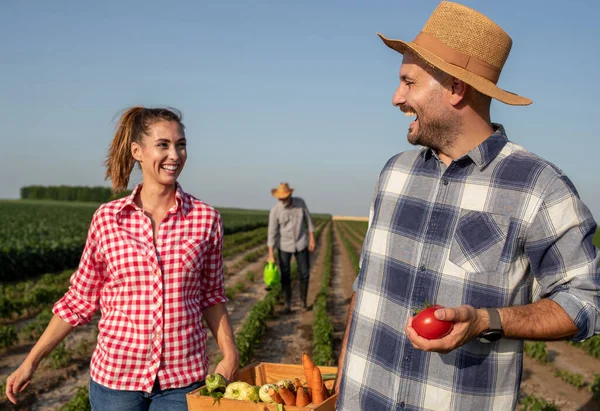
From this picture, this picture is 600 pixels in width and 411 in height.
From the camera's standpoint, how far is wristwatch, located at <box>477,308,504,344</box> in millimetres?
1999

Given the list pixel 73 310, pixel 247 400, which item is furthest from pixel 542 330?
pixel 73 310

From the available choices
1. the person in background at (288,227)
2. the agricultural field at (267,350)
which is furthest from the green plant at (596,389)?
the person in background at (288,227)

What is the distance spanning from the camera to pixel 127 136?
3115mm

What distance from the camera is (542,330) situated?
2.03m

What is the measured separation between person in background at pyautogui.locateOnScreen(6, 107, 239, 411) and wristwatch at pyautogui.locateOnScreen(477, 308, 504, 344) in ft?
4.67

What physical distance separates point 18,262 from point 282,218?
946cm

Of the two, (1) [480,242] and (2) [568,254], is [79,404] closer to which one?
(1) [480,242]

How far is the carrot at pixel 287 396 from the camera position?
9.10ft

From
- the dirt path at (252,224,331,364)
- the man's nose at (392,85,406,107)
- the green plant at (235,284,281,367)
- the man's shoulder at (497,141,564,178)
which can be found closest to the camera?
the man's shoulder at (497,141,564,178)

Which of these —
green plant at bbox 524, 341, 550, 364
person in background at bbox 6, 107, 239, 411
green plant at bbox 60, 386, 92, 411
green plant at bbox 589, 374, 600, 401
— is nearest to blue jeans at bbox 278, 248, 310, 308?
green plant at bbox 524, 341, 550, 364

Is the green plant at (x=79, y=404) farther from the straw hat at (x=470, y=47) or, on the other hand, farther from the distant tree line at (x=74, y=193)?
the distant tree line at (x=74, y=193)

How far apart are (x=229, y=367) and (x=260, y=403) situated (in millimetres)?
490

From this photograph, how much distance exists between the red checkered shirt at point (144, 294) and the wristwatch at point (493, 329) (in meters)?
1.46

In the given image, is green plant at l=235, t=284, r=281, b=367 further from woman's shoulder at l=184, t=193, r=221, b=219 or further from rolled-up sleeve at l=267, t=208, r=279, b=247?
woman's shoulder at l=184, t=193, r=221, b=219
